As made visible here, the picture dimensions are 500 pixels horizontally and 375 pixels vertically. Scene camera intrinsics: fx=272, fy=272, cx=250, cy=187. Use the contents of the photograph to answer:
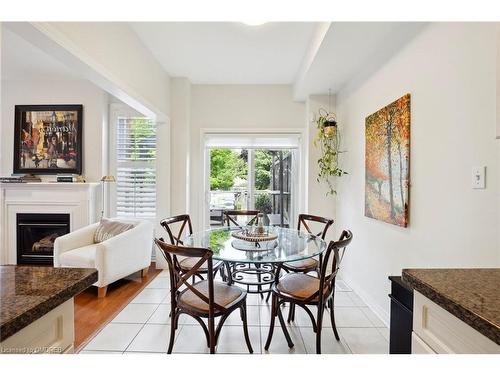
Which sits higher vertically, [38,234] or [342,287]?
[38,234]

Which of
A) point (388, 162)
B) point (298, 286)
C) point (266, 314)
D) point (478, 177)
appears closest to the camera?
point (478, 177)

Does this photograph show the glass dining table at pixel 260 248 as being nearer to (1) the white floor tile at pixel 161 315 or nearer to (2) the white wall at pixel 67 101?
(1) the white floor tile at pixel 161 315

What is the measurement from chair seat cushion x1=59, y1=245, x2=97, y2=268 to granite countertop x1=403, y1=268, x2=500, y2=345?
2950 millimetres

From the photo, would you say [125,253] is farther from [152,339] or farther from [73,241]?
[152,339]

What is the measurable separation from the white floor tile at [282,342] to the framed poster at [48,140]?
11.1 feet

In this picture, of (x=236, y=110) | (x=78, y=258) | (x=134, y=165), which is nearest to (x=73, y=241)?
(x=78, y=258)

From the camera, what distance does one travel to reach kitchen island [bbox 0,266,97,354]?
0.64 meters

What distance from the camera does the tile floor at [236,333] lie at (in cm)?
205

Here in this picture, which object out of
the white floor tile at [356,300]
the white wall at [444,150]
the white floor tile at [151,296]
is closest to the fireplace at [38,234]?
the white floor tile at [151,296]

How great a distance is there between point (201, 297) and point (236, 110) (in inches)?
117

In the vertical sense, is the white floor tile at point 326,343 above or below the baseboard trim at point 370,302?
below

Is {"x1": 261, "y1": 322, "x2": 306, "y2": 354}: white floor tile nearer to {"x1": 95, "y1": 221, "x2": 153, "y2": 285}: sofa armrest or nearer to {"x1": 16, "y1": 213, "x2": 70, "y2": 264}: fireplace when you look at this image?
{"x1": 95, "y1": 221, "x2": 153, "y2": 285}: sofa armrest

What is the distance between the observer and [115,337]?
7.15 ft

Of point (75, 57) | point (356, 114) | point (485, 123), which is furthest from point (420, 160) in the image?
point (75, 57)
